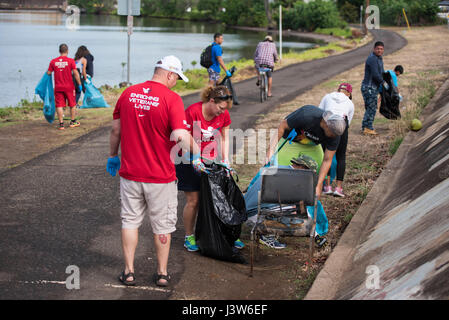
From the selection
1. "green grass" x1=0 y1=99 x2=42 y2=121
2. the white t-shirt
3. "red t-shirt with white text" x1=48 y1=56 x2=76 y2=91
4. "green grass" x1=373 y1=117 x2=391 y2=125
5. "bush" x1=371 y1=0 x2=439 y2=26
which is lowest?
"green grass" x1=0 y1=99 x2=42 y2=121

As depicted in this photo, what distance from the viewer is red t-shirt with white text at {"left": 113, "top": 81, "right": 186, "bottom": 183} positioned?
4.66 metres

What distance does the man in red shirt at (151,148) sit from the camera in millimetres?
4664

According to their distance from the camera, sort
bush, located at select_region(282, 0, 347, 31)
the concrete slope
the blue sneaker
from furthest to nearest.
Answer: bush, located at select_region(282, 0, 347, 31) → the blue sneaker → the concrete slope

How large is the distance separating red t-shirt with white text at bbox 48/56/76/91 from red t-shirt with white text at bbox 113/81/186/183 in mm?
7738

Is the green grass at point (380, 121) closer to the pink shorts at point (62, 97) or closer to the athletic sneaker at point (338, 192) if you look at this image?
the athletic sneaker at point (338, 192)

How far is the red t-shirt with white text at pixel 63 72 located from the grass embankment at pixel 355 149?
411 centimetres

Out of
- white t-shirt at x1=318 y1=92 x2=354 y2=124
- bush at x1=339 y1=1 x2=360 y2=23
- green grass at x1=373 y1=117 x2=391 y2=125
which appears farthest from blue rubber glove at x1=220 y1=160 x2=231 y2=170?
bush at x1=339 y1=1 x2=360 y2=23

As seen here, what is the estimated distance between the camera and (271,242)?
6203 millimetres

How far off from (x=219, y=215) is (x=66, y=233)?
1.87m

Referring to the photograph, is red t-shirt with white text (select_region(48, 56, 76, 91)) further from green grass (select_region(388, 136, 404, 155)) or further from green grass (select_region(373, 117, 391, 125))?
green grass (select_region(373, 117, 391, 125))

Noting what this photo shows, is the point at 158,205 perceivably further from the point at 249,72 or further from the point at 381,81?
the point at 249,72

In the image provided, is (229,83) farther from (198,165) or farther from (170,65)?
(170,65)

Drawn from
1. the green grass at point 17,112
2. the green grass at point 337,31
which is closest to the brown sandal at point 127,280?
the green grass at point 17,112
